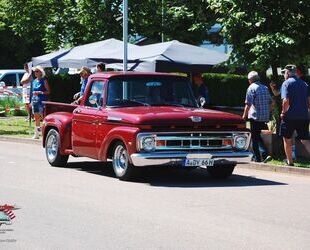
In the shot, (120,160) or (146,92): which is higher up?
(146,92)

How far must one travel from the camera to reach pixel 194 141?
1158cm

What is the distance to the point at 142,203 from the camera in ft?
31.5

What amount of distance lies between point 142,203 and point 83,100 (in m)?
3.99

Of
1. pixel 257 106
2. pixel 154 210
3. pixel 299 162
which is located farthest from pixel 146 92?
pixel 154 210

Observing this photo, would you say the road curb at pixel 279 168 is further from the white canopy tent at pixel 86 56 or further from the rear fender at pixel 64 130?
the white canopy tent at pixel 86 56

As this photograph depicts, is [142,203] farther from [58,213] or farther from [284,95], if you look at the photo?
[284,95]

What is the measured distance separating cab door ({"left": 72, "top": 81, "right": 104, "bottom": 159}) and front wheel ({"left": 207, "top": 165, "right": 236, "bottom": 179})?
1.99 m

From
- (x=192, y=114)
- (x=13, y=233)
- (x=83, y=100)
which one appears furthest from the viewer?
(x=83, y=100)

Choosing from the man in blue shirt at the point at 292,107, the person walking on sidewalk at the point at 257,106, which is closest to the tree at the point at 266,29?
the person walking on sidewalk at the point at 257,106

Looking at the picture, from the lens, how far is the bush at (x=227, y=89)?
3403cm

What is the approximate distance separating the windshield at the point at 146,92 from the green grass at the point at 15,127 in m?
8.79

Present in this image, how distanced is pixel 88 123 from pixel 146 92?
44.1 inches

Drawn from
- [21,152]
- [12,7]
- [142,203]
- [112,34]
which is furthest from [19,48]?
[142,203]

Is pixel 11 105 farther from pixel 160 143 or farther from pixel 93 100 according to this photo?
pixel 160 143
